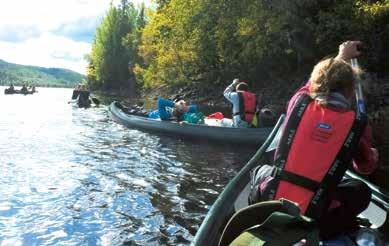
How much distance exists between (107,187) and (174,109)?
759 cm

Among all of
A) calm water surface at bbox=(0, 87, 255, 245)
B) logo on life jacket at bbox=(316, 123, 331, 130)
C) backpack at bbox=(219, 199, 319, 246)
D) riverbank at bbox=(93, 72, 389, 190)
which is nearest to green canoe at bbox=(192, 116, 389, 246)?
backpack at bbox=(219, 199, 319, 246)

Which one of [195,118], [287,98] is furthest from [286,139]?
[287,98]

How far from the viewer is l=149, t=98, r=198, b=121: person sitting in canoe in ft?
54.5

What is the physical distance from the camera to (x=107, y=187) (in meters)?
9.54

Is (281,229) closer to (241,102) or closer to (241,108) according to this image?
(241,102)

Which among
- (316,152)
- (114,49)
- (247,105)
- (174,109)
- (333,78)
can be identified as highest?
(114,49)

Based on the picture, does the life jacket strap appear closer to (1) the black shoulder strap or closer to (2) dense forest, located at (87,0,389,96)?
(1) the black shoulder strap

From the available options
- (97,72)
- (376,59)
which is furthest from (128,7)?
(376,59)

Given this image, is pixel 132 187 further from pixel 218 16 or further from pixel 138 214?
pixel 218 16

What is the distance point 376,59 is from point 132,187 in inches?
870

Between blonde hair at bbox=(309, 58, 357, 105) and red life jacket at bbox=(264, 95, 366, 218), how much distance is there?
0.12 m

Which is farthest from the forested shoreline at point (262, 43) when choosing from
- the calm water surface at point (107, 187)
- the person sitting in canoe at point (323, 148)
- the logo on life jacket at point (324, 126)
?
the logo on life jacket at point (324, 126)

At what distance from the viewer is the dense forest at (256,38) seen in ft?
91.1

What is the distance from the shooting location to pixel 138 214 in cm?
785
